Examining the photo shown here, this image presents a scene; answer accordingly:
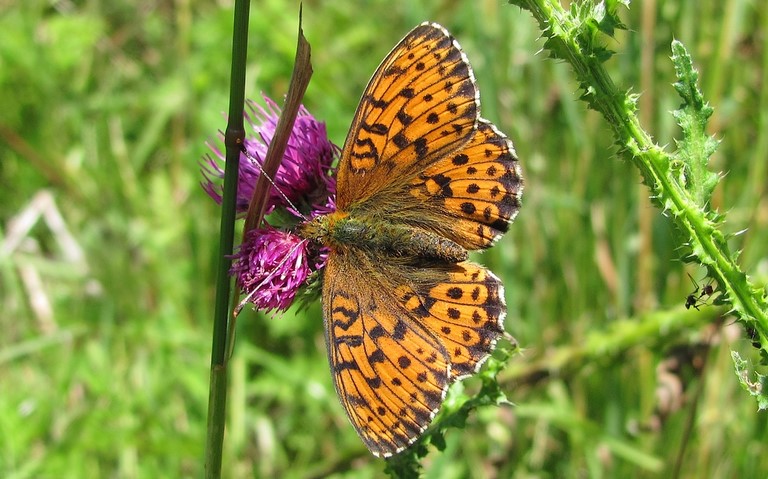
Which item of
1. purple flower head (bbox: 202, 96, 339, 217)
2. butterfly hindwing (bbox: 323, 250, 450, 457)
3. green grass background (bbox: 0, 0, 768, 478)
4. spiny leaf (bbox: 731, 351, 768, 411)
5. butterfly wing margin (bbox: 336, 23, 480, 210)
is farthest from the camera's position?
green grass background (bbox: 0, 0, 768, 478)

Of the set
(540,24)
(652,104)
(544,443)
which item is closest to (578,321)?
(544,443)

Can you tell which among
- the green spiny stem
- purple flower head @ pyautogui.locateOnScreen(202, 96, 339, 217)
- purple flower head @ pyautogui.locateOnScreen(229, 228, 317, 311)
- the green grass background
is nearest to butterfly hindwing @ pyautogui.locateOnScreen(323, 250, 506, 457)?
purple flower head @ pyautogui.locateOnScreen(229, 228, 317, 311)

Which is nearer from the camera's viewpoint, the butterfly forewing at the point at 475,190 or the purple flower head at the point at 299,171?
the butterfly forewing at the point at 475,190

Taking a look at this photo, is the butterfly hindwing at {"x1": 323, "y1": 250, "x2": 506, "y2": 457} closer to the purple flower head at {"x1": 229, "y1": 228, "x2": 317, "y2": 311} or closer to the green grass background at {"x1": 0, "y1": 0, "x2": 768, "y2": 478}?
the purple flower head at {"x1": 229, "y1": 228, "x2": 317, "y2": 311}

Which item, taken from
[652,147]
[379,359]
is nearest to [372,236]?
[379,359]

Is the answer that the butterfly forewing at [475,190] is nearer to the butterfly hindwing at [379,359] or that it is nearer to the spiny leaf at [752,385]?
the butterfly hindwing at [379,359]

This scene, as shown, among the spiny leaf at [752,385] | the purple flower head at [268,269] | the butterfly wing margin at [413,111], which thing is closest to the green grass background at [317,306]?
the spiny leaf at [752,385]

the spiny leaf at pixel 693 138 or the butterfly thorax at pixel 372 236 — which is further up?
the spiny leaf at pixel 693 138
